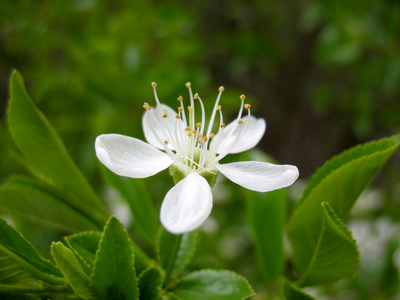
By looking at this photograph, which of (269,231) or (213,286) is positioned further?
(269,231)

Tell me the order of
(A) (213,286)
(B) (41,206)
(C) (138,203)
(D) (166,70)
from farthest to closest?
(D) (166,70)
(C) (138,203)
(B) (41,206)
(A) (213,286)

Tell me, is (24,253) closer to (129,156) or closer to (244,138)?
(129,156)

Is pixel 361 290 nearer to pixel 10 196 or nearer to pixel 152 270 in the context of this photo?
pixel 152 270

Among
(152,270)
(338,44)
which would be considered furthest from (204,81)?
(152,270)

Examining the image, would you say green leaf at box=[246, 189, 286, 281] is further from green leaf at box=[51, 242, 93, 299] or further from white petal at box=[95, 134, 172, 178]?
green leaf at box=[51, 242, 93, 299]

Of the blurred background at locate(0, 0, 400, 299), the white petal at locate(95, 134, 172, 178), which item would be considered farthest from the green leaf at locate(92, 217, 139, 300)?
the blurred background at locate(0, 0, 400, 299)

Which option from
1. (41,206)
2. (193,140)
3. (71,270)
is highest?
(193,140)

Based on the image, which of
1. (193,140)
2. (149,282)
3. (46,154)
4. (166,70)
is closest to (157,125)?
(193,140)

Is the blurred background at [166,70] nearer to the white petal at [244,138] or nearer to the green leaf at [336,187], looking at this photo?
the white petal at [244,138]
